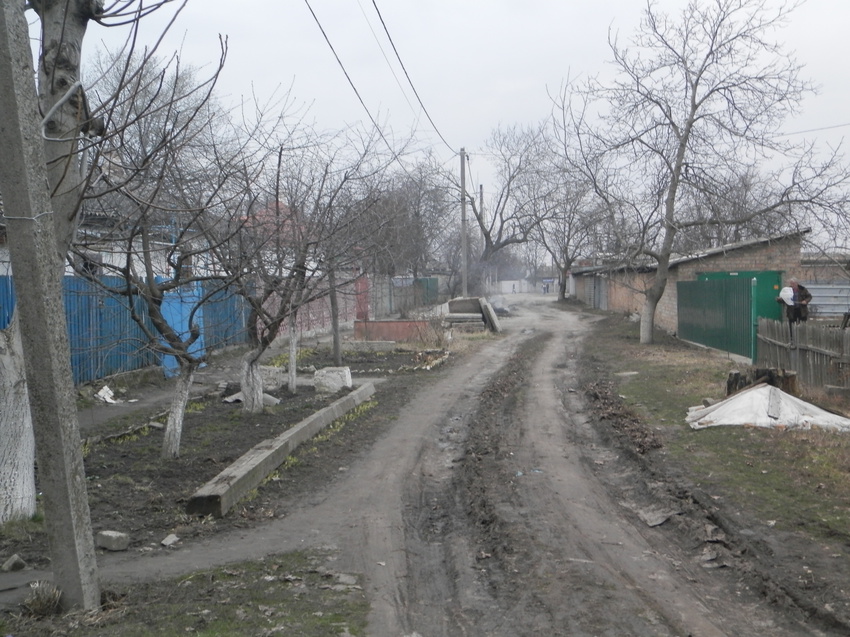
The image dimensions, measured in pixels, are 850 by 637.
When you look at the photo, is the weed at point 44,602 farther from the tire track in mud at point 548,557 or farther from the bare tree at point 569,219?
the bare tree at point 569,219

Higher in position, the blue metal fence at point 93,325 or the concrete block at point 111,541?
the blue metal fence at point 93,325

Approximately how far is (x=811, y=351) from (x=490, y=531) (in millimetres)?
8501

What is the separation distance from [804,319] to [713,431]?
28.9 ft

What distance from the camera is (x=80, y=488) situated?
4484 millimetres

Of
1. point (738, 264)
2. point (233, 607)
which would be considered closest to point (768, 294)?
point (738, 264)

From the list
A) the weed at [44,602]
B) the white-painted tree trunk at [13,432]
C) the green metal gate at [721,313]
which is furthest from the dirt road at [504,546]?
the green metal gate at [721,313]

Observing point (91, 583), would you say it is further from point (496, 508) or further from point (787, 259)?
point (787, 259)

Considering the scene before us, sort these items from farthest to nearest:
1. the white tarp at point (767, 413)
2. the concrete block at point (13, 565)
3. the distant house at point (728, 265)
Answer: the distant house at point (728, 265)
the white tarp at point (767, 413)
the concrete block at point (13, 565)

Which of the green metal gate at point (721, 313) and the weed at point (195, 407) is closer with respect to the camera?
the weed at point (195, 407)

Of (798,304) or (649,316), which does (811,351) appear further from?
(649,316)

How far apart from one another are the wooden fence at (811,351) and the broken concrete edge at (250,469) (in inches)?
294

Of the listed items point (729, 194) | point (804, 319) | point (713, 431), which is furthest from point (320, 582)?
point (729, 194)

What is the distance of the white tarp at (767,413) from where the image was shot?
9695 millimetres

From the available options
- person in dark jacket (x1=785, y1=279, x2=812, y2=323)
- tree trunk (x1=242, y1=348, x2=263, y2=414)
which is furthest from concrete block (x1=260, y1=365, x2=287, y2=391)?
person in dark jacket (x1=785, y1=279, x2=812, y2=323)
